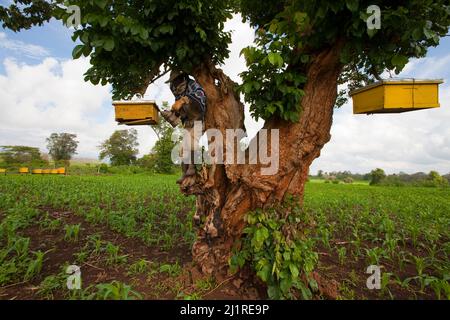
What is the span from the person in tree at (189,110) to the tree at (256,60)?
11 centimetres

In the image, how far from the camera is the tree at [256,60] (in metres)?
1.81

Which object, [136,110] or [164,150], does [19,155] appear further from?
[136,110]

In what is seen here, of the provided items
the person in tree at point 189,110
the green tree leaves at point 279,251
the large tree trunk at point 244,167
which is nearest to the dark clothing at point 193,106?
the person in tree at point 189,110

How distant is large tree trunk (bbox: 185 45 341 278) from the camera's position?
227 centimetres

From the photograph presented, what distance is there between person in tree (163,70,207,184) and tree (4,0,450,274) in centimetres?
11

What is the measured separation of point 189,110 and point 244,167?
0.85m

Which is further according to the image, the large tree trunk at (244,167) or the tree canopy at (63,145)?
the tree canopy at (63,145)

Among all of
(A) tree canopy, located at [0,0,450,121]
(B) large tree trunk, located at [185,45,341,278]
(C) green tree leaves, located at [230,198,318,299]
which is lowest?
(C) green tree leaves, located at [230,198,318,299]

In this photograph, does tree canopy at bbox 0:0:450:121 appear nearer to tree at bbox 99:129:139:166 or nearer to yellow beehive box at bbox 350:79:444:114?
yellow beehive box at bbox 350:79:444:114

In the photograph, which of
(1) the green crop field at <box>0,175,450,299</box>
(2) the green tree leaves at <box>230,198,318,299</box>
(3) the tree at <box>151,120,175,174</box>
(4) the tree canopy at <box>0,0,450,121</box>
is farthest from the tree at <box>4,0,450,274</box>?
(3) the tree at <box>151,120,175,174</box>

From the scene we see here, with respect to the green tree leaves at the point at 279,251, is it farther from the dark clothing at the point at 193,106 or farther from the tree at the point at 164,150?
the tree at the point at 164,150

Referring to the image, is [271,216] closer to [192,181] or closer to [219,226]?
[219,226]

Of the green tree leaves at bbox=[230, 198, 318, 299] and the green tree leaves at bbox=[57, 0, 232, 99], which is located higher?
the green tree leaves at bbox=[57, 0, 232, 99]
